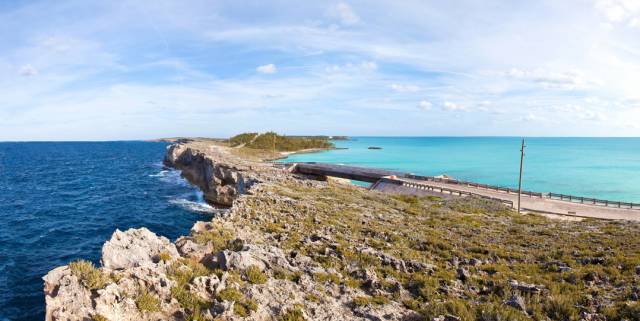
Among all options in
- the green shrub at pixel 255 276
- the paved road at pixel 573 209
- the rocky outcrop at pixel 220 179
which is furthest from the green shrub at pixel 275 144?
the green shrub at pixel 255 276

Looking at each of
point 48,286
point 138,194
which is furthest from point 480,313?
point 138,194

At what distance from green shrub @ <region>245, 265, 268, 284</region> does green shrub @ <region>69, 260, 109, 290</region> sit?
408 cm

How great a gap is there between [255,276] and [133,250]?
4505mm

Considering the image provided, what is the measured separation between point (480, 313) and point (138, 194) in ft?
184

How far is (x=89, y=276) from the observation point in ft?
28.5

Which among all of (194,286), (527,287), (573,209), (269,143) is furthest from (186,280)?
(269,143)

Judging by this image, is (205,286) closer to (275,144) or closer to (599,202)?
(599,202)

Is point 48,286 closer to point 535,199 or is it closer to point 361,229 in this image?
point 361,229

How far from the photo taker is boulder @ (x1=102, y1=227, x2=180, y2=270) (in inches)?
422

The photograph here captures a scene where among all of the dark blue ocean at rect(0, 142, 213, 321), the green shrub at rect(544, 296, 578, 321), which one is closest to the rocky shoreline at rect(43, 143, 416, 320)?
the green shrub at rect(544, 296, 578, 321)

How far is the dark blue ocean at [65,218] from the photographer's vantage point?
74.4ft

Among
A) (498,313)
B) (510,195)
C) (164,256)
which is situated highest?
(164,256)

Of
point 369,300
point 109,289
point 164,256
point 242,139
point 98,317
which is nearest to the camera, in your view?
point 98,317

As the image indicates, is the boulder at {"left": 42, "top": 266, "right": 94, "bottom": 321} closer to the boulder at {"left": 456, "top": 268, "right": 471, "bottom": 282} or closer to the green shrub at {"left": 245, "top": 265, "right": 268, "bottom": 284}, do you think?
the green shrub at {"left": 245, "top": 265, "right": 268, "bottom": 284}
